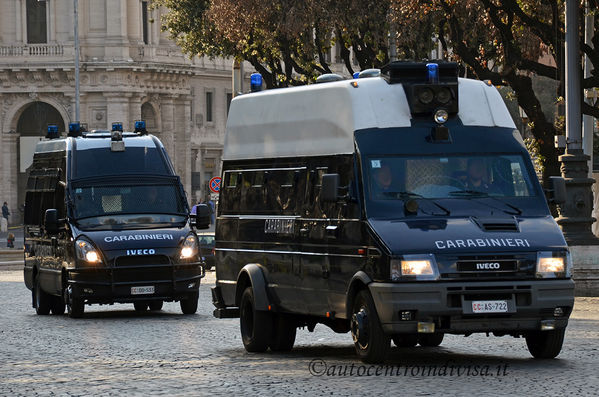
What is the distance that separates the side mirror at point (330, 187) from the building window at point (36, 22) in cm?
6408

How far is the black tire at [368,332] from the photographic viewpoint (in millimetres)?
14781

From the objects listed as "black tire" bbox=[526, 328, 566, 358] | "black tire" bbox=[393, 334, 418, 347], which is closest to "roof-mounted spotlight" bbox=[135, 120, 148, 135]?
"black tire" bbox=[393, 334, 418, 347]

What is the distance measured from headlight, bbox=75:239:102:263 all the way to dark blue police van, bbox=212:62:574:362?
689 centimetres

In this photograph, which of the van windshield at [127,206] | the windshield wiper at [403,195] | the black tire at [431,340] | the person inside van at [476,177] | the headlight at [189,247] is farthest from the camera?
the van windshield at [127,206]

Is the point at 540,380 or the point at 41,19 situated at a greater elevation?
the point at 41,19

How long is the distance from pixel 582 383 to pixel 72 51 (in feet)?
213

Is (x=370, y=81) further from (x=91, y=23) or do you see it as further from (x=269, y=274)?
(x=91, y=23)

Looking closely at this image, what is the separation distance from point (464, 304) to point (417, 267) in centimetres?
51

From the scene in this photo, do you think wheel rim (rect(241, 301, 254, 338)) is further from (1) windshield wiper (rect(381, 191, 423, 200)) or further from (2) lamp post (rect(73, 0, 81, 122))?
(2) lamp post (rect(73, 0, 81, 122))

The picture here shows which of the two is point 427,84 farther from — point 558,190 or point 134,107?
point 134,107

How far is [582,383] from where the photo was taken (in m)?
13.6

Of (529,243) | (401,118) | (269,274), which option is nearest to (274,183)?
(269,274)

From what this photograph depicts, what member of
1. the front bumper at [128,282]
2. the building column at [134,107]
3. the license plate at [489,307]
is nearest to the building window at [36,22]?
the building column at [134,107]

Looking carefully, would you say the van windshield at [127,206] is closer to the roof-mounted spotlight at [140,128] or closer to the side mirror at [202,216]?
the side mirror at [202,216]
